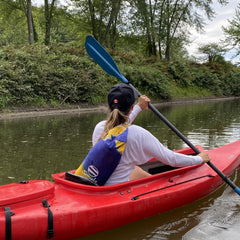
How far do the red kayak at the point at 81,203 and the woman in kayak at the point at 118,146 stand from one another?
→ 0.42 ft

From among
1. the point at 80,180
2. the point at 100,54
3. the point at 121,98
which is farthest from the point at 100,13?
the point at 80,180

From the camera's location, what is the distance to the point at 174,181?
350 centimetres

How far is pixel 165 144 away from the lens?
22.9 ft

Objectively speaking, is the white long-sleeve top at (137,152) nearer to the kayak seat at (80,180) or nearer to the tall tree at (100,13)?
the kayak seat at (80,180)


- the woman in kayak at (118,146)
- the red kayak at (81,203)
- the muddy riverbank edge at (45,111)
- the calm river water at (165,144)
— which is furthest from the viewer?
the muddy riverbank edge at (45,111)

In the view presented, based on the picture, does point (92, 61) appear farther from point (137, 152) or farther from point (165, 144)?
point (137, 152)

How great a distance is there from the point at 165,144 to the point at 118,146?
433 centimetres

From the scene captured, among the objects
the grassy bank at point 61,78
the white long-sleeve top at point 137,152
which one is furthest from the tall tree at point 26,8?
the white long-sleeve top at point 137,152

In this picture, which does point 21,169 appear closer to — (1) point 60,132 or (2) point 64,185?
(2) point 64,185

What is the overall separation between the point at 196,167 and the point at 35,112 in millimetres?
10182

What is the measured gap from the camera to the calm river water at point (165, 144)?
3.04m

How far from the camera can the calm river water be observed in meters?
3.04

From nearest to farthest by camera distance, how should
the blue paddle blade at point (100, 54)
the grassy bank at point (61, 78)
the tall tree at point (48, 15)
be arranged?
the blue paddle blade at point (100, 54)
the grassy bank at point (61, 78)
the tall tree at point (48, 15)

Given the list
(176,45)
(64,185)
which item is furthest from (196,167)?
(176,45)
